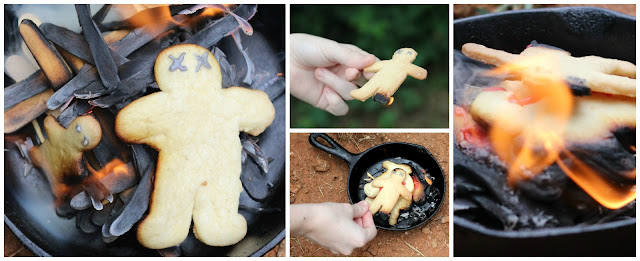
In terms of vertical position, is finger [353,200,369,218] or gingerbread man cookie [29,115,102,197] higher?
gingerbread man cookie [29,115,102,197]

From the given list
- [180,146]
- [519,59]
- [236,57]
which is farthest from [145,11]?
[519,59]

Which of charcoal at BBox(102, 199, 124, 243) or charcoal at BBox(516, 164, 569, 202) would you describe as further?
charcoal at BBox(102, 199, 124, 243)

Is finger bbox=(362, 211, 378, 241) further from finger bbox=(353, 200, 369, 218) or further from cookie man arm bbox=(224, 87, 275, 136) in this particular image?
cookie man arm bbox=(224, 87, 275, 136)

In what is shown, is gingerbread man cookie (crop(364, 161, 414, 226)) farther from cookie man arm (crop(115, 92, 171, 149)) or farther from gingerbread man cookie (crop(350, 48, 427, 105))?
Answer: cookie man arm (crop(115, 92, 171, 149))

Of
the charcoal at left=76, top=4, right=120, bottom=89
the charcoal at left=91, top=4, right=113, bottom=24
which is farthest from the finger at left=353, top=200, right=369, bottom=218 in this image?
the charcoal at left=91, top=4, right=113, bottom=24

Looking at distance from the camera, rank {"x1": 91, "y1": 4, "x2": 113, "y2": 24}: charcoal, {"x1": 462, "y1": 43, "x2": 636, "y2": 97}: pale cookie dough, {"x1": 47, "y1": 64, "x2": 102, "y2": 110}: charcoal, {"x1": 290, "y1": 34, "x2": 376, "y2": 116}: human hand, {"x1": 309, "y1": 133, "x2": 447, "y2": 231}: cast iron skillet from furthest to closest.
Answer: {"x1": 309, "y1": 133, "x2": 447, "y2": 231}: cast iron skillet < {"x1": 290, "y1": 34, "x2": 376, "y2": 116}: human hand < {"x1": 91, "y1": 4, "x2": 113, "y2": 24}: charcoal < {"x1": 47, "y1": 64, "x2": 102, "y2": 110}: charcoal < {"x1": 462, "y1": 43, "x2": 636, "y2": 97}: pale cookie dough

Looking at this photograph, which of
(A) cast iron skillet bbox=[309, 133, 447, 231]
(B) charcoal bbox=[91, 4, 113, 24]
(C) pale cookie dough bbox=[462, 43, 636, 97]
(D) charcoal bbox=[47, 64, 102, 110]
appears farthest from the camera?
(A) cast iron skillet bbox=[309, 133, 447, 231]

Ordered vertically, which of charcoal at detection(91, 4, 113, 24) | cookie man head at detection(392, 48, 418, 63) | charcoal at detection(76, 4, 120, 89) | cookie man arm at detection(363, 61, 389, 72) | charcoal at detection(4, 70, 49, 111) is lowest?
cookie man arm at detection(363, 61, 389, 72)

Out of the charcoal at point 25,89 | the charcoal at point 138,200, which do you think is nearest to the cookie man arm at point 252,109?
the charcoal at point 138,200
